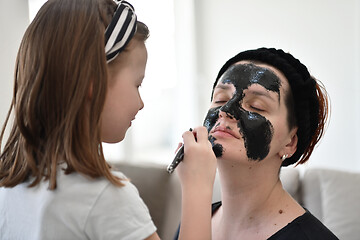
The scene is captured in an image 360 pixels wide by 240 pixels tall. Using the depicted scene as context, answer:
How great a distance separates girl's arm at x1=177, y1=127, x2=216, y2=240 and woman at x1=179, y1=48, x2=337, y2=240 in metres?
0.15

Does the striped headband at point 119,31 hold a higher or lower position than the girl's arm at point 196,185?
higher

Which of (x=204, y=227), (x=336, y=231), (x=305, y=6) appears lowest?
(x=336, y=231)

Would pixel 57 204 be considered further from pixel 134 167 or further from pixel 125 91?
pixel 134 167

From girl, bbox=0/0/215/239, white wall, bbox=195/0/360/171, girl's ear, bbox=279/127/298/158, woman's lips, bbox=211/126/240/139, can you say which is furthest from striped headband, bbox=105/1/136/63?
white wall, bbox=195/0/360/171

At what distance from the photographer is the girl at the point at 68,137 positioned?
0.75 m

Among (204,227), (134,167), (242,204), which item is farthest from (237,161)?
(134,167)

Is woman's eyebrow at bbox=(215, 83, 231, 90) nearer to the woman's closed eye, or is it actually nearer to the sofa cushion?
the woman's closed eye

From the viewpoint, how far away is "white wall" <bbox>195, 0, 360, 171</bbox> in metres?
2.46

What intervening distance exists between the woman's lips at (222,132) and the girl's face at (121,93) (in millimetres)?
296

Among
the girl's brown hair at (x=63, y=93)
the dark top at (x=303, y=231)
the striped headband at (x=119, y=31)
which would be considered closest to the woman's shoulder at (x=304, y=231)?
the dark top at (x=303, y=231)

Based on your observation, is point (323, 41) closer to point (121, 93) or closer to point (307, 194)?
point (307, 194)

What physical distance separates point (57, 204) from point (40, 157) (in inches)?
4.7

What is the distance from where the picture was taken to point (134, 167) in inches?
91.7

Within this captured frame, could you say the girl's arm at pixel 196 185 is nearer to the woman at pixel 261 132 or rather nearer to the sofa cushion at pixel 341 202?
the woman at pixel 261 132
